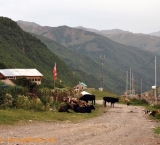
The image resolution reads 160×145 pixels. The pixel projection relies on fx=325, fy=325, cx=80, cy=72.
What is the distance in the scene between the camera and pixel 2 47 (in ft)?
405

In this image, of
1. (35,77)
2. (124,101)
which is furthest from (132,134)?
(35,77)

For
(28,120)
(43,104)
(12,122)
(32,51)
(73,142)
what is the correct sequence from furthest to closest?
1. (32,51)
2. (43,104)
3. (28,120)
4. (12,122)
5. (73,142)

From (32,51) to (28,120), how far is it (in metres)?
128

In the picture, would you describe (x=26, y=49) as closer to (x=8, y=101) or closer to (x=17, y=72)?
(x=17, y=72)

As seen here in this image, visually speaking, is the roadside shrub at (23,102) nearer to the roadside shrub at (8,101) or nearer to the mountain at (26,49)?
the roadside shrub at (8,101)

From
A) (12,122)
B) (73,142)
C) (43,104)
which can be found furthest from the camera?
(43,104)

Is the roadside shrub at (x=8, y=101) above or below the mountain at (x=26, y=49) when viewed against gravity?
below

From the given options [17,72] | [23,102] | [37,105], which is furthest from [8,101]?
[17,72]

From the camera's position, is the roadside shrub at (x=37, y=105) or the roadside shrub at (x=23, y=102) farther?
the roadside shrub at (x=37, y=105)

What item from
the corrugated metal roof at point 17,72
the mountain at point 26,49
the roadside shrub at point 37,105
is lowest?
the roadside shrub at point 37,105

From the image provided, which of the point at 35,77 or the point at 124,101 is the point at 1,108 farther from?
the point at 35,77

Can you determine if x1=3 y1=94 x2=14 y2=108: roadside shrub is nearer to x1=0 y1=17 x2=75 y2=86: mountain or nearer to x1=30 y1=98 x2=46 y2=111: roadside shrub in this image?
x1=30 y1=98 x2=46 y2=111: roadside shrub

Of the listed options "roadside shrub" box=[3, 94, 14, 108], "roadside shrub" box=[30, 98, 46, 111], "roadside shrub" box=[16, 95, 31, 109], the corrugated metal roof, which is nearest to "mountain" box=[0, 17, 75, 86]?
the corrugated metal roof

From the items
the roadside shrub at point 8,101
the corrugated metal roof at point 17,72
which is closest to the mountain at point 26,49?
the corrugated metal roof at point 17,72
